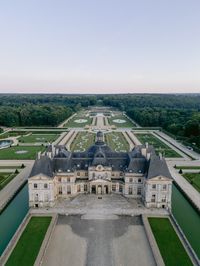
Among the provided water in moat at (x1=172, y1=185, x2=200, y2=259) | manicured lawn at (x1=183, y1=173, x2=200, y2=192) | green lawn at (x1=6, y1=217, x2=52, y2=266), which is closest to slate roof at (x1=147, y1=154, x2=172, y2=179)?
water in moat at (x1=172, y1=185, x2=200, y2=259)

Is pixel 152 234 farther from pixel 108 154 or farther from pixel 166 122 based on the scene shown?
pixel 166 122

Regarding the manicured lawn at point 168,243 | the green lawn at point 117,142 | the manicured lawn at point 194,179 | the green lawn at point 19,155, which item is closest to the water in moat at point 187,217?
the manicured lawn at point 168,243

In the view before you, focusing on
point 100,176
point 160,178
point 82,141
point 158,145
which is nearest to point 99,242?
point 100,176

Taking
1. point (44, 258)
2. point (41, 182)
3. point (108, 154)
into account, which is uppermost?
point (108, 154)

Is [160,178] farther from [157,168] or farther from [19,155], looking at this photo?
[19,155]

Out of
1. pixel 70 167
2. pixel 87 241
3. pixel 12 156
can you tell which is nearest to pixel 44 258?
pixel 87 241

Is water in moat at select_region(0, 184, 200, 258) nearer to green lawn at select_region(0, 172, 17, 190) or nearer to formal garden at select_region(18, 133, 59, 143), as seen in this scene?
green lawn at select_region(0, 172, 17, 190)

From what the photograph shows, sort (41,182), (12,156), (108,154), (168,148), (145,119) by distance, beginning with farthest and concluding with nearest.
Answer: (145,119), (168,148), (12,156), (108,154), (41,182)

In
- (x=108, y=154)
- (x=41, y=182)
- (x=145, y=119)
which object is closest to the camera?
(x=41, y=182)
